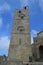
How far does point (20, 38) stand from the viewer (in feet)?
135

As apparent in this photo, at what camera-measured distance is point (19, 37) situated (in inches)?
1636

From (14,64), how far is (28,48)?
5.41 m

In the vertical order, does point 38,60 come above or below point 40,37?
below

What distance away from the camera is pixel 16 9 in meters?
46.4

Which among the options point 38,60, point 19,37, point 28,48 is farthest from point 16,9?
point 38,60

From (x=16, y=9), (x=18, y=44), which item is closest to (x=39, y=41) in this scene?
(x=18, y=44)

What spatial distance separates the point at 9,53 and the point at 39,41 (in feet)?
27.0

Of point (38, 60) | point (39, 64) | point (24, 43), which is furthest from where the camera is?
point (24, 43)

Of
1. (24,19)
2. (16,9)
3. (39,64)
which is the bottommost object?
(39,64)

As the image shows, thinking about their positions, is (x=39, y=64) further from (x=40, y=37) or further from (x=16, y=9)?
(x=16, y=9)

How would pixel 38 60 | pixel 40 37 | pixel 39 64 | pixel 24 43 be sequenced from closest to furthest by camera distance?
pixel 39 64
pixel 38 60
pixel 24 43
pixel 40 37

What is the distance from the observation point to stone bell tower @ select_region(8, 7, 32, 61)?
127 feet

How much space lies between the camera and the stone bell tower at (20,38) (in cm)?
3871

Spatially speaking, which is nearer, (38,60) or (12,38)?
(38,60)
